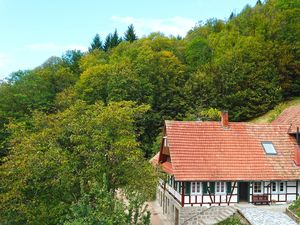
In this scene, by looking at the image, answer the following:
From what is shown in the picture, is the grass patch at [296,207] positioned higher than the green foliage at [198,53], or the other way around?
the green foliage at [198,53]

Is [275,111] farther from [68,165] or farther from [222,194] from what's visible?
[68,165]

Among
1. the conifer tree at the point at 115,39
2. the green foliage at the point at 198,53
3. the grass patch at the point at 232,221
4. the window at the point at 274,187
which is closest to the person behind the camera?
the grass patch at the point at 232,221

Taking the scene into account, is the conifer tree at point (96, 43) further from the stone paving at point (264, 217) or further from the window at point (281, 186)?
the stone paving at point (264, 217)

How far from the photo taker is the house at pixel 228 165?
→ 2347 centimetres

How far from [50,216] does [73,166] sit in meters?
2.63

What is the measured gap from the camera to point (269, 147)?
85.3 feet

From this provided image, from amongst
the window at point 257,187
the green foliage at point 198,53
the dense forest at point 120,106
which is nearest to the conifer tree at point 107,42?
the dense forest at point 120,106

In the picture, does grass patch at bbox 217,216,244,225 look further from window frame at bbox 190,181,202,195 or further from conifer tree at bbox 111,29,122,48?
conifer tree at bbox 111,29,122,48

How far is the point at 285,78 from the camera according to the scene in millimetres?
46031

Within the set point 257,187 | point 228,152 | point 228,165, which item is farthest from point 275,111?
point 228,165

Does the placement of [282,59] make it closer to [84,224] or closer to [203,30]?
[203,30]

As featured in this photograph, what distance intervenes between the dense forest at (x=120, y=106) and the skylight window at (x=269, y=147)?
30.5 feet

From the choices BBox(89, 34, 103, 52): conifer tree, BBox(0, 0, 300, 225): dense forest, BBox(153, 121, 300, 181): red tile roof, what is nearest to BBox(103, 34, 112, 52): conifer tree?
BBox(0, 0, 300, 225): dense forest

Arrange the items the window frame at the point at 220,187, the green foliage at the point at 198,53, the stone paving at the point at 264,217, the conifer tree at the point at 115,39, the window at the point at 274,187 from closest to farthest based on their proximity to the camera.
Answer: the stone paving at the point at 264,217
the window frame at the point at 220,187
the window at the point at 274,187
the green foliage at the point at 198,53
the conifer tree at the point at 115,39
